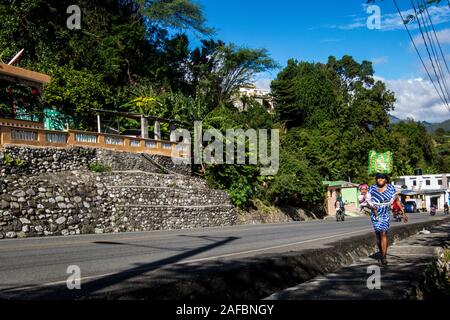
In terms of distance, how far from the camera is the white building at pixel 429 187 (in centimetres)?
9681

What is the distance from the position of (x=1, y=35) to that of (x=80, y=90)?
7152 millimetres

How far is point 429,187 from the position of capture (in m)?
103

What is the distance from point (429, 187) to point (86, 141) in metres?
92.0

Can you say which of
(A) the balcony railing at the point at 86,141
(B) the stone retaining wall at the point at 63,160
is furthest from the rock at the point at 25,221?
(A) the balcony railing at the point at 86,141

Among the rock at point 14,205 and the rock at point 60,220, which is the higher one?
the rock at point 14,205

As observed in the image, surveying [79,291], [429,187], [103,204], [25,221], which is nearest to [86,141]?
[103,204]

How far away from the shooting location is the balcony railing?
70.1ft

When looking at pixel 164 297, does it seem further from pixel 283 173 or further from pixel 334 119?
pixel 334 119

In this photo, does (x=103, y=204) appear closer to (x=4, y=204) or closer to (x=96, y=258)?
(x=4, y=204)

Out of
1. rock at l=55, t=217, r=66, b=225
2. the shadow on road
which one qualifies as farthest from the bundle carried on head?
the shadow on road

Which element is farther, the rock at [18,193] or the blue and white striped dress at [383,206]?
the rock at [18,193]

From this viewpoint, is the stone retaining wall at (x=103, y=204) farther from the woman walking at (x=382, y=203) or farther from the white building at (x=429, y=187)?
the white building at (x=429, y=187)

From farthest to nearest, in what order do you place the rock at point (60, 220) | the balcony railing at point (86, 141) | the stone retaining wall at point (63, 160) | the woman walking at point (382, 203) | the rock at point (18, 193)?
the balcony railing at point (86, 141), the stone retaining wall at point (63, 160), the rock at point (60, 220), the rock at point (18, 193), the woman walking at point (382, 203)

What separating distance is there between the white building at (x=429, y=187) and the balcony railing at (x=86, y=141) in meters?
72.9
